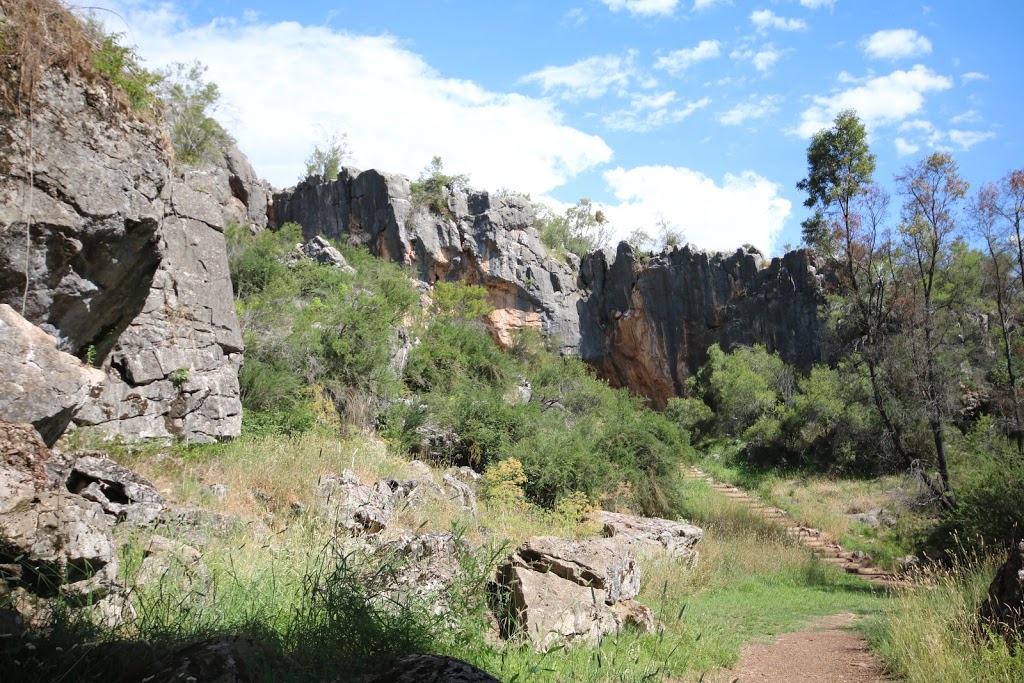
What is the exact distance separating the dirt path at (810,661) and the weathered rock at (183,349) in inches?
315

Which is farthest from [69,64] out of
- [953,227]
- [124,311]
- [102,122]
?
[953,227]

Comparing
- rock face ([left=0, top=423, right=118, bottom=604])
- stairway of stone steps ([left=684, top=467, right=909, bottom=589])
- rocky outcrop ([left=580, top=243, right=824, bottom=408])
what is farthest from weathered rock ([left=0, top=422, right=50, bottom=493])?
rocky outcrop ([left=580, top=243, right=824, bottom=408])

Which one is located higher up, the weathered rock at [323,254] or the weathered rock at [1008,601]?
the weathered rock at [323,254]

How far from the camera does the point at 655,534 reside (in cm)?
1173

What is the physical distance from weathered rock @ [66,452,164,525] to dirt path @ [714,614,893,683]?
5.11 meters

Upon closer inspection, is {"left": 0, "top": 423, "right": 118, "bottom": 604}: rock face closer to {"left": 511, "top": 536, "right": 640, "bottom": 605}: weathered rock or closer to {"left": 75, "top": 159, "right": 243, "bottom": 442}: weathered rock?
{"left": 511, "top": 536, "right": 640, "bottom": 605}: weathered rock

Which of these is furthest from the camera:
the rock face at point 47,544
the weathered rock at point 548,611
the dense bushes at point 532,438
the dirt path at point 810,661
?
the dense bushes at point 532,438

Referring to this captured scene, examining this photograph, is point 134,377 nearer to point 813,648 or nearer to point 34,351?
point 34,351

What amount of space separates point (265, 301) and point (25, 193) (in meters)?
11.0

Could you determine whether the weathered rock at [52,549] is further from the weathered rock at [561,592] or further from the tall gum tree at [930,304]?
the tall gum tree at [930,304]

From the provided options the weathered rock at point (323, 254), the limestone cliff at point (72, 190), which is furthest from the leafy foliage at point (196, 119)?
the limestone cliff at point (72, 190)

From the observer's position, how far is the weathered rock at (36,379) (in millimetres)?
4797

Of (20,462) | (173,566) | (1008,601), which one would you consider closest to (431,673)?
(173,566)

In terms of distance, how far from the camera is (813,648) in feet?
23.7
